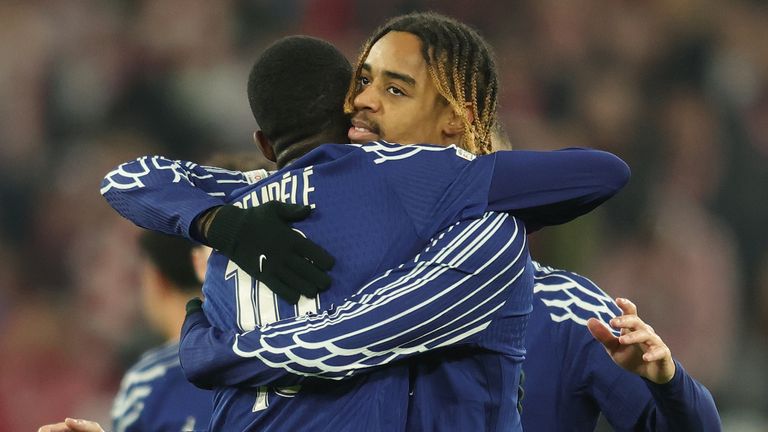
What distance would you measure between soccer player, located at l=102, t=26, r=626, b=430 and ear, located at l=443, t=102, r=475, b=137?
205 millimetres

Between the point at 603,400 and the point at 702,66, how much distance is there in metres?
3.78

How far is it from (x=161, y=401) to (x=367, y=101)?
1306mm

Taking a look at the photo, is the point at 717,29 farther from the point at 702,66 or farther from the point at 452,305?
the point at 452,305

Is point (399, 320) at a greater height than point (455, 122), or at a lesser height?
lesser

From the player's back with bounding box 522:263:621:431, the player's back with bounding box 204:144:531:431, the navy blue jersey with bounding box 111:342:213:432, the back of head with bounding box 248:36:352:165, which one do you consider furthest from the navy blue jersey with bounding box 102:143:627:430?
the navy blue jersey with bounding box 111:342:213:432

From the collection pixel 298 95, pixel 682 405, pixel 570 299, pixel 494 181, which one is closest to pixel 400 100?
pixel 298 95

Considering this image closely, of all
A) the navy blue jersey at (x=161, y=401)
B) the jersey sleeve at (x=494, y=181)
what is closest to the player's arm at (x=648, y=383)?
the jersey sleeve at (x=494, y=181)

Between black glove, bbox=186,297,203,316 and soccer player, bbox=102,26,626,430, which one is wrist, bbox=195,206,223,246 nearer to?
soccer player, bbox=102,26,626,430

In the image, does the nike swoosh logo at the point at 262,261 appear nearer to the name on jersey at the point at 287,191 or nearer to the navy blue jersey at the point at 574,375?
the name on jersey at the point at 287,191

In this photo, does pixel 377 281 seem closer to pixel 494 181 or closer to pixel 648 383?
pixel 494 181

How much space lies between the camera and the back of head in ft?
6.77

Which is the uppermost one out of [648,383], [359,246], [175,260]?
[359,246]

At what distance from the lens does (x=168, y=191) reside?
6.58 feet

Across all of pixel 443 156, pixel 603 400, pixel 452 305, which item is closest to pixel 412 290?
pixel 452 305
